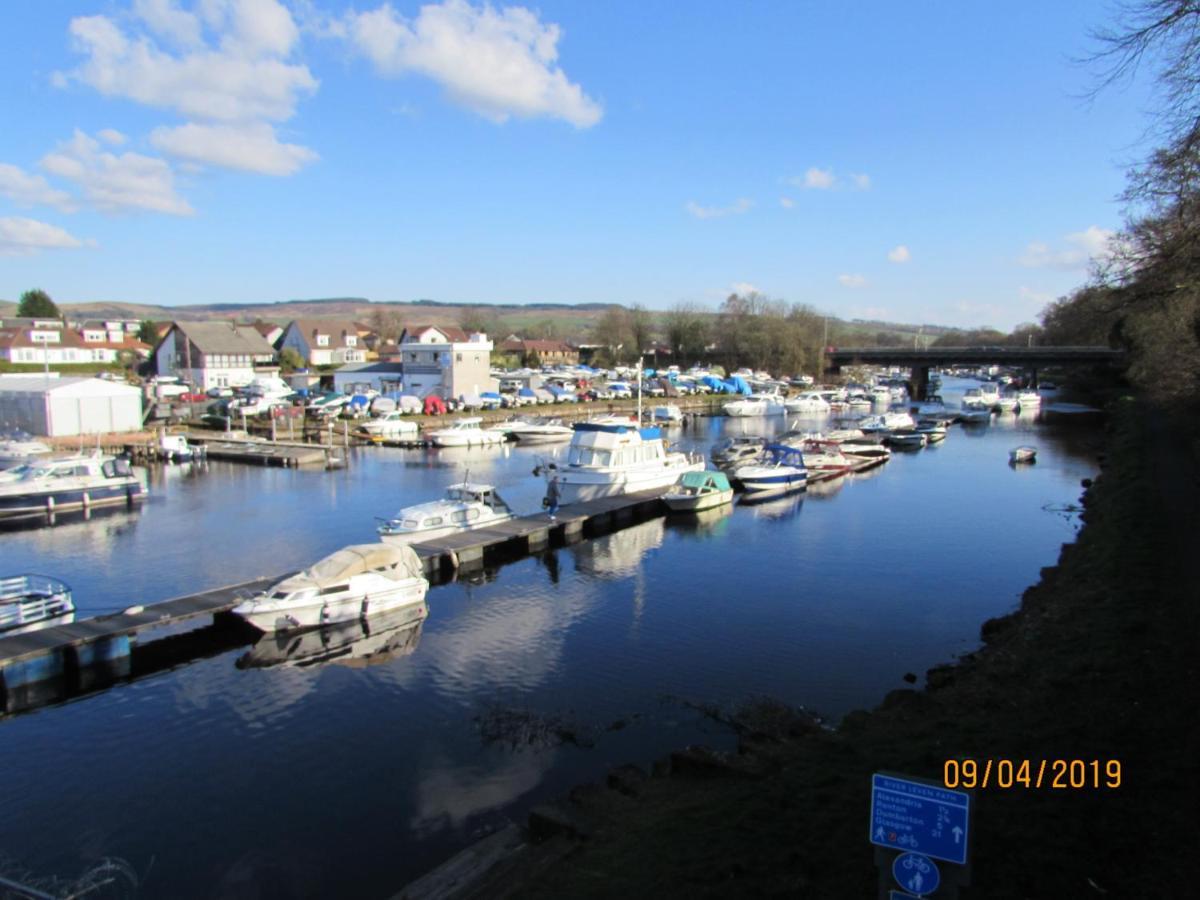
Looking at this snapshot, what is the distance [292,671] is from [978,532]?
25.2 m

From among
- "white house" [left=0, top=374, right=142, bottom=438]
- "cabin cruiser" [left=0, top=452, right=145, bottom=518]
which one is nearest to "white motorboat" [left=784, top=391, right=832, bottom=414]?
"white house" [left=0, top=374, right=142, bottom=438]

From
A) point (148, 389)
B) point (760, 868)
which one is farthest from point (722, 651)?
point (148, 389)

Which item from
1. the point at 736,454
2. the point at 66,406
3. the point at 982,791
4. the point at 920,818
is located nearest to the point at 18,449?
the point at 66,406

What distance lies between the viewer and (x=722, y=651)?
18766 mm

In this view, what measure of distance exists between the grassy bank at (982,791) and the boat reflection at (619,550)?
465 inches

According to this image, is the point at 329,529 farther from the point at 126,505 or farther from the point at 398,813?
the point at 398,813

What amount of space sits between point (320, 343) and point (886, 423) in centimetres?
7616

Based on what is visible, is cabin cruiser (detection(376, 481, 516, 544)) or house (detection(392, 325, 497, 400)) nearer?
cabin cruiser (detection(376, 481, 516, 544))

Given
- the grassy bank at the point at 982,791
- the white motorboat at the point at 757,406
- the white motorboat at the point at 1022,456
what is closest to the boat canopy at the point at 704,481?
the grassy bank at the point at 982,791

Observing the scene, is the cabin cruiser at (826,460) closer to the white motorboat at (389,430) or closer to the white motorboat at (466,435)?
the white motorboat at (466,435)

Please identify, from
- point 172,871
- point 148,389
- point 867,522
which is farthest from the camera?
point 148,389

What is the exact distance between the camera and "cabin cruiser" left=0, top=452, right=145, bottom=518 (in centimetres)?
3310

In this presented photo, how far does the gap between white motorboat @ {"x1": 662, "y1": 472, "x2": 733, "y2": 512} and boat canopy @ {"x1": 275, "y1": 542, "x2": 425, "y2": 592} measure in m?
14.6

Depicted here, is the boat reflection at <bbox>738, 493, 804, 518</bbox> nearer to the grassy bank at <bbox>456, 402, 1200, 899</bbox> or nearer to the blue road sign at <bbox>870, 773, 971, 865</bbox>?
the grassy bank at <bbox>456, 402, 1200, 899</bbox>
